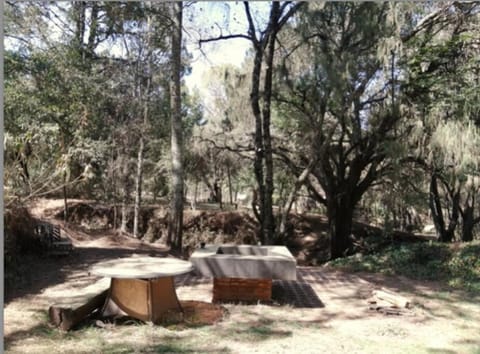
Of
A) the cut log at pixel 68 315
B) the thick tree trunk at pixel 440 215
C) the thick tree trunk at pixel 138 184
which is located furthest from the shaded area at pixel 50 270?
the thick tree trunk at pixel 440 215

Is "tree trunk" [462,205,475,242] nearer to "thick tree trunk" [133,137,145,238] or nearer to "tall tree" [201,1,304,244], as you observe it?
"tall tree" [201,1,304,244]

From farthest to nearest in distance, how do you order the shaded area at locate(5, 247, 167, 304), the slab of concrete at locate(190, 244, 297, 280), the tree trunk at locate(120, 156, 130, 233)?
the tree trunk at locate(120, 156, 130, 233), the shaded area at locate(5, 247, 167, 304), the slab of concrete at locate(190, 244, 297, 280)

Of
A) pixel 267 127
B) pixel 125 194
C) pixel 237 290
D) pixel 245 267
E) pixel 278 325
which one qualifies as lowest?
pixel 278 325

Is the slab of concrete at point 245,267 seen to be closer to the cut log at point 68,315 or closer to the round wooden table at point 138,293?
the round wooden table at point 138,293

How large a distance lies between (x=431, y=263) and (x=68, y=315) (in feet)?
16.8

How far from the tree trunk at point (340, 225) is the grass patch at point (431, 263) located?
6.07ft

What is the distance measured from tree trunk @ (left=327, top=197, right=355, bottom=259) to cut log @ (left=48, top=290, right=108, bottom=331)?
6.50m

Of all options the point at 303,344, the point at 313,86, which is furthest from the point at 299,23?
the point at 303,344

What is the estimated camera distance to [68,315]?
9.72 ft

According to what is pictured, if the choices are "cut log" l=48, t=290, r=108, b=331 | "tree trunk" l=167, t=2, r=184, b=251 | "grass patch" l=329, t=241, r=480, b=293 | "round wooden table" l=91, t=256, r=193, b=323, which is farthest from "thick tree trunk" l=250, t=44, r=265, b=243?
"cut log" l=48, t=290, r=108, b=331

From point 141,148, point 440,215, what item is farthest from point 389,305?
point 440,215

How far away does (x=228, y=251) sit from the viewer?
4.68 m

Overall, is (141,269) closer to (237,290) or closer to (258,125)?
(237,290)

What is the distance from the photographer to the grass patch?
17.8 ft
